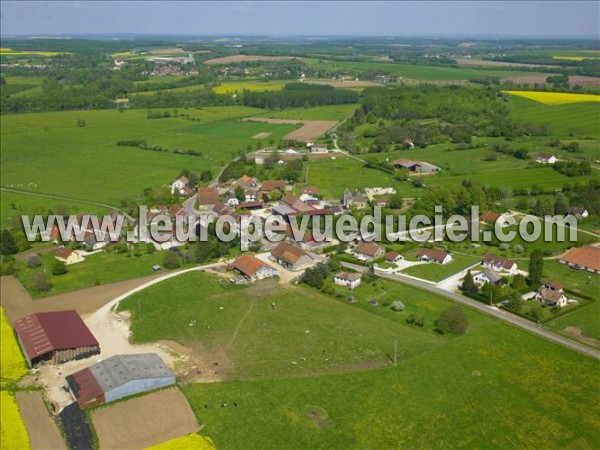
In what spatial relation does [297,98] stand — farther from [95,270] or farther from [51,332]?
[51,332]

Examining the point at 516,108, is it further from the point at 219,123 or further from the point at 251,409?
the point at 251,409

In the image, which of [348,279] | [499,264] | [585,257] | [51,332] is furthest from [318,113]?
[51,332]

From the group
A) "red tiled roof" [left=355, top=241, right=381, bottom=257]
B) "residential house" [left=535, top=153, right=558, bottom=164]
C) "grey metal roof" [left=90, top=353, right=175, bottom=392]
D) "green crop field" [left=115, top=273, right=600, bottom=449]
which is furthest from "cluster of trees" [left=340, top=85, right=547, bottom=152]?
"grey metal roof" [left=90, top=353, right=175, bottom=392]

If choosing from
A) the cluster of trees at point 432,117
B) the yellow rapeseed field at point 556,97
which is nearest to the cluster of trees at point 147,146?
the cluster of trees at point 432,117

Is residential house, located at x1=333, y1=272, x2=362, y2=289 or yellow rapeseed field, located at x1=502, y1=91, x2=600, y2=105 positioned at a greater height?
yellow rapeseed field, located at x1=502, y1=91, x2=600, y2=105

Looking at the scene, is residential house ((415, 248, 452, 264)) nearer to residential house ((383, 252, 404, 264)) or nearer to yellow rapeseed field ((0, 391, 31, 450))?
residential house ((383, 252, 404, 264))

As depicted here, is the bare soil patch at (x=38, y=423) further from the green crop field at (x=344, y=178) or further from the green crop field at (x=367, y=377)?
the green crop field at (x=344, y=178)
